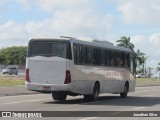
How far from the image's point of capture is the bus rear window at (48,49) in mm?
24375

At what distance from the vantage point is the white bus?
24.3 meters

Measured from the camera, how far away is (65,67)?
2423 centimetres

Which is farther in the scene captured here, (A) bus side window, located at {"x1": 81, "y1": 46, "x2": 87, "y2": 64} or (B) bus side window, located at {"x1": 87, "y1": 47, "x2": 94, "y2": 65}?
(B) bus side window, located at {"x1": 87, "y1": 47, "x2": 94, "y2": 65}

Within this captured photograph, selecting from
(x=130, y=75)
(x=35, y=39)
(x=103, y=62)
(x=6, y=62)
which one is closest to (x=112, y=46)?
(x=103, y=62)

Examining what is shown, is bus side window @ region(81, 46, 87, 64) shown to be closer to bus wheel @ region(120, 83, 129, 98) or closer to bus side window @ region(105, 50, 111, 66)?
bus side window @ region(105, 50, 111, 66)

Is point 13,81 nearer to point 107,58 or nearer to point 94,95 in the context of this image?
point 107,58

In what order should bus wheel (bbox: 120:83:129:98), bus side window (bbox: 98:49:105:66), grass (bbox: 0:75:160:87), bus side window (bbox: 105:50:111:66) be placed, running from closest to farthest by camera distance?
1. bus side window (bbox: 98:49:105:66)
2. bus side window (bbox: 105:50:111:66)
3. bus wheel (bbox: 120:83:129:98)
4. grass (bbox: 0:75:160:87)

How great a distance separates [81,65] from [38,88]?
8.64 feet

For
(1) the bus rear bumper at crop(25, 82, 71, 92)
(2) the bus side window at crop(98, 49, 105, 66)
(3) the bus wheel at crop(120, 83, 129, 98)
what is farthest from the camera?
(3) the bus wheel at crop(120, 83, 129, 98)

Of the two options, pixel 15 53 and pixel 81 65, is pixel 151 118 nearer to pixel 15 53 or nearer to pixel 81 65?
pixel 81 65

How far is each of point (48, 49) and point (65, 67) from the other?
1.28 m

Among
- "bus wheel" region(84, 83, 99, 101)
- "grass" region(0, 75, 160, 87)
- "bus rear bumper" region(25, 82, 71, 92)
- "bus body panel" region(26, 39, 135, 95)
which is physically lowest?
"grass" region(0, 75, 160, 87)

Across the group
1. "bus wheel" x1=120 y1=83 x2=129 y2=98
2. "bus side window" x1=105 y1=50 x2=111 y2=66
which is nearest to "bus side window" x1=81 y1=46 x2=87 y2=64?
"bus side window" x1=105 y1=50 x2=111 y2=66

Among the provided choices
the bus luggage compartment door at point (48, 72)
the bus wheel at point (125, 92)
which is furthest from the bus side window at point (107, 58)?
the bus luggage compartment door at point (48, 72)
